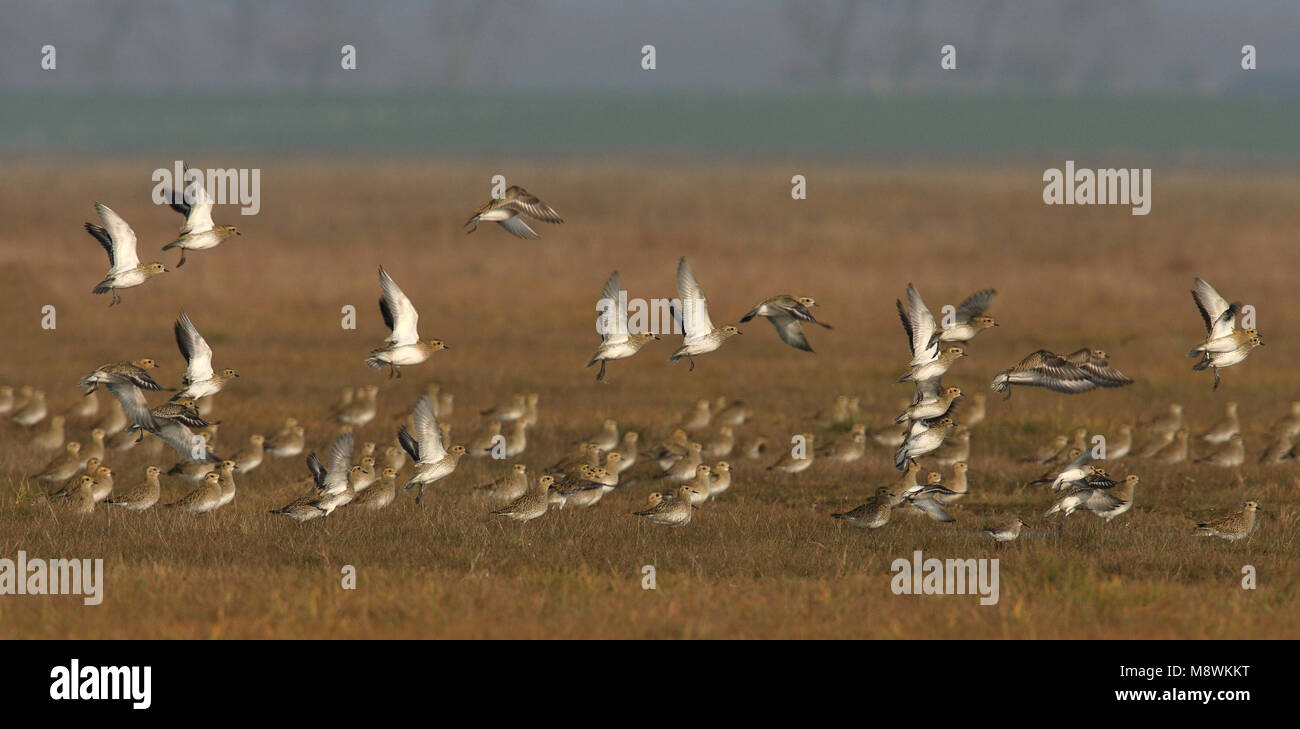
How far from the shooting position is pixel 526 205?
1533 centimetres

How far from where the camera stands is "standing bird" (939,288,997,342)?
16.0 metres

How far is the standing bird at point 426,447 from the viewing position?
49.8 ft

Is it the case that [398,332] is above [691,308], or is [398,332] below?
below

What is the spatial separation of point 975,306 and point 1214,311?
256 centimetres

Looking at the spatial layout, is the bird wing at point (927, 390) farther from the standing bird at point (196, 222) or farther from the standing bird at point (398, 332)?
the standing bird at point (196, 222)

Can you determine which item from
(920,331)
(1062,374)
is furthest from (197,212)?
(1062,374)

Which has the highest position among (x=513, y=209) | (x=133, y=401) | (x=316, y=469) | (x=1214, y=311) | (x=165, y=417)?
(x=513, y=209)

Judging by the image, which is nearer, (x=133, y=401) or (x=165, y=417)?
(x=133, y=401)

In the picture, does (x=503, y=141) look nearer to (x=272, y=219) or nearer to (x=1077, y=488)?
(x=272, y=219)

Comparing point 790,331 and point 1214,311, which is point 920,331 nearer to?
point 790,331

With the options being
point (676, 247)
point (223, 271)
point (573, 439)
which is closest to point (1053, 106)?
point (676, 247)

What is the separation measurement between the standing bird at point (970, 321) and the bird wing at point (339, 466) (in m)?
5.91

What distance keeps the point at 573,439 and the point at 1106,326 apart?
63.3 ft
